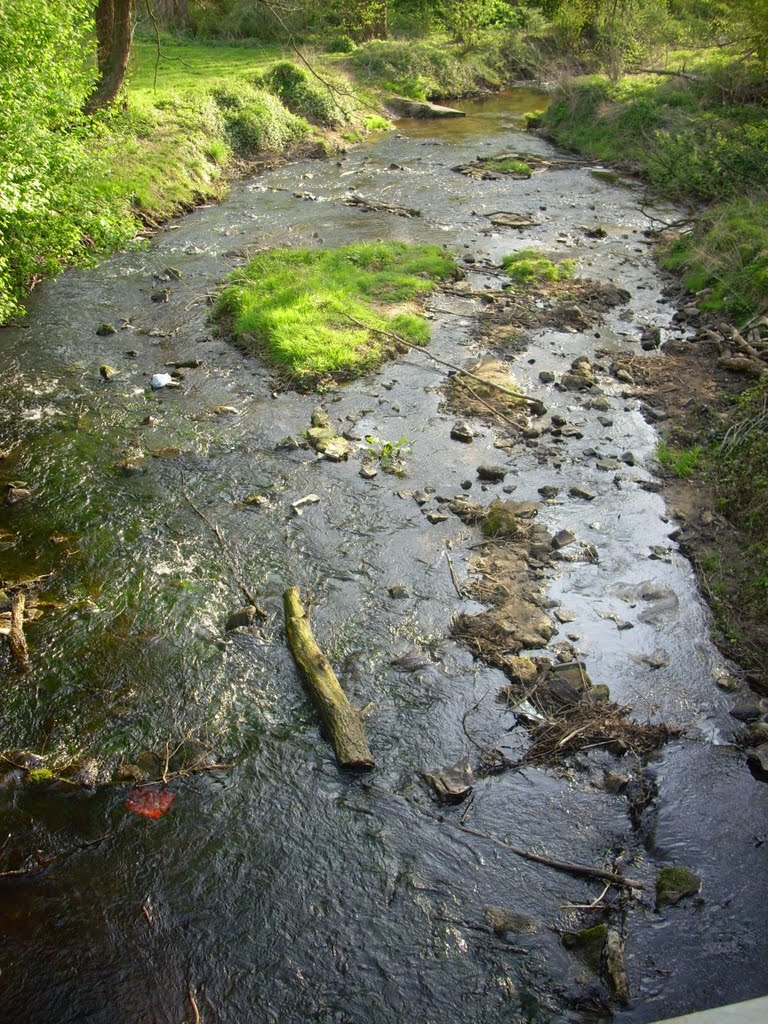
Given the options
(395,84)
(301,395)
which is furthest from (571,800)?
(395,84)

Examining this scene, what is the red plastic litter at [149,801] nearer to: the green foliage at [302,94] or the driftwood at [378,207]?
the driftwood at [378,207]

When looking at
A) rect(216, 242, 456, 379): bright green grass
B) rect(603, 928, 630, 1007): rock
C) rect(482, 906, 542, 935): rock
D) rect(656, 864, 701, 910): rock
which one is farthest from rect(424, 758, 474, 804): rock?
rect(216, 242, 456, 379): bright green grass

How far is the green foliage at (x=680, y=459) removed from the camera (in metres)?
12.3

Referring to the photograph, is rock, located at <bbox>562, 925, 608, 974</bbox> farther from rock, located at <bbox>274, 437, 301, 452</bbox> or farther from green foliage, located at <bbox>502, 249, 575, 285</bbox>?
green foliage, located at <bbox>502, 249, 575, 285</bbox>

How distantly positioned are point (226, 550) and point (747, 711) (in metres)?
6.45

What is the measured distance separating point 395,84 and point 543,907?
43254 mm

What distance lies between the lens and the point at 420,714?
26.9 ft

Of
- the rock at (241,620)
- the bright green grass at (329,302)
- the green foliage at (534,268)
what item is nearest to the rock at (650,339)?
the green foliage at (534,268)

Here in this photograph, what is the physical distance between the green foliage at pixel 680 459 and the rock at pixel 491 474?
263 centimetres

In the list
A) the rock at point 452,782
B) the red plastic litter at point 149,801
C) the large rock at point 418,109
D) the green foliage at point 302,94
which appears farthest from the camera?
the large rock at point 418,109

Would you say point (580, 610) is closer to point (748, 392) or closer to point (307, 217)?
point (748, 392)

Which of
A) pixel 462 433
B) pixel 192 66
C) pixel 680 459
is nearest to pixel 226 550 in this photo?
pixel 462 433

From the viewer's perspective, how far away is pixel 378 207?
24594mm

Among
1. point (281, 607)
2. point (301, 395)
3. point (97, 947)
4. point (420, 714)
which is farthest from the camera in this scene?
point (301, 395)
